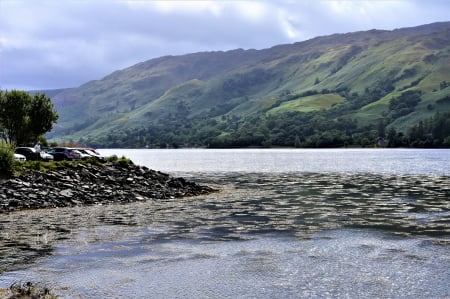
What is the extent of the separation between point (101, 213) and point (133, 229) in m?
10.1

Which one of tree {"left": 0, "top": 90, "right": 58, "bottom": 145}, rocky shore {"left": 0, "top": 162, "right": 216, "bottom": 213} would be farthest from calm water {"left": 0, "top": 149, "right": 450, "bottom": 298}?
tree {"left": 0, "top": 90, "right": 58, "bottom": 145}

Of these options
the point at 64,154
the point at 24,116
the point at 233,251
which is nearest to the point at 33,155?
the point at 64,154

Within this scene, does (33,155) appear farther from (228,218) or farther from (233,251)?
(233,251)

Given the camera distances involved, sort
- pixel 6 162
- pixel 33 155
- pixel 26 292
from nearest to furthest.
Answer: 1. pixel 26 292
2. pixel 6 162
3. pixel 33 155

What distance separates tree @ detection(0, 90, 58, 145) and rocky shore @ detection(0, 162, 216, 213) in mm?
35920

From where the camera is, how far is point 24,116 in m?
96.6

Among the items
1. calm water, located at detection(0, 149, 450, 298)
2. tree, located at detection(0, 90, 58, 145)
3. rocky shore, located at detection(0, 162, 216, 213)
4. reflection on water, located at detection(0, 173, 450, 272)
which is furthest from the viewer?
tree, located at detection(0, 90, 58, 145)

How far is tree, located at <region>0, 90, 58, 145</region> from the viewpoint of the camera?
9588cm

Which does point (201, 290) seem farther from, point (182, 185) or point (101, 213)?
point (182, 185)

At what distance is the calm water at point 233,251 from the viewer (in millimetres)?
19859

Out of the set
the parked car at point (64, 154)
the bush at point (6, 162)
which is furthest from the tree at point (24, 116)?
the bush at point (6, 162)

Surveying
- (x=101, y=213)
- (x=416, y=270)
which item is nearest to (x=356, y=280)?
(x=416, y=270)

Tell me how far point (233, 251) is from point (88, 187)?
31.9 meters

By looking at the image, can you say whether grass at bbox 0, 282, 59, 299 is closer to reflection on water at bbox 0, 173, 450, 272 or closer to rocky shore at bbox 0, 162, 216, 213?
reflection on water at bbox 0, 173, 450, 272
